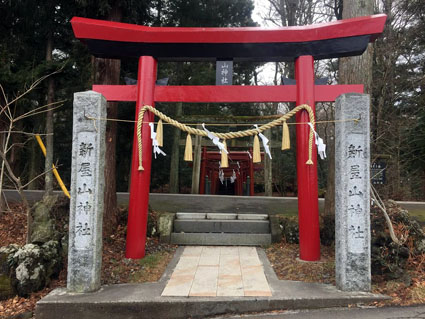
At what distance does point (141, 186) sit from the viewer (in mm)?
5387

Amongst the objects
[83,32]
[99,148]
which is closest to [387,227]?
[99,148]

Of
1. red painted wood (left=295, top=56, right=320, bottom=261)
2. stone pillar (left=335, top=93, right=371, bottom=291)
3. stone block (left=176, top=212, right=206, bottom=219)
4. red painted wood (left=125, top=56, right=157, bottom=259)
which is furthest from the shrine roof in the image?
stone block (left=176, top=212, right=206, bottom=219)

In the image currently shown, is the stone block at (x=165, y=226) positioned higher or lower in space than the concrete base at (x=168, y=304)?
higher

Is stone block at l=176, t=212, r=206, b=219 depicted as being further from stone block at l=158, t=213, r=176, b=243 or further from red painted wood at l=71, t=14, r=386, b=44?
red painted wood at l=71, t=14, r=386, b=44

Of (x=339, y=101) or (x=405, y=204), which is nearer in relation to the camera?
(x=339, y=101)

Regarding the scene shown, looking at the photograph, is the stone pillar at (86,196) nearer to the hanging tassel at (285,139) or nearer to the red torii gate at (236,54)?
the red torii gate at (236,54)

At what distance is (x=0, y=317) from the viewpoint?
12.5 ft

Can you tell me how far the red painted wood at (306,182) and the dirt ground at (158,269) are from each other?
32 centimetres

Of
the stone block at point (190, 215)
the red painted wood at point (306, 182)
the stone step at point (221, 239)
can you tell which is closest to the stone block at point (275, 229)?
the stone step at point (221, 239)

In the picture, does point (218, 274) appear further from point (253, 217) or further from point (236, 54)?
point (236, 54)

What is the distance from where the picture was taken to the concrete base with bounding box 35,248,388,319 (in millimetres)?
3650

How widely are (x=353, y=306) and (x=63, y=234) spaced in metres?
5.00

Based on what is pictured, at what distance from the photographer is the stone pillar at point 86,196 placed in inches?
159

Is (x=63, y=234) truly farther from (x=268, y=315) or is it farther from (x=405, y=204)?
(x=405, y=204)
